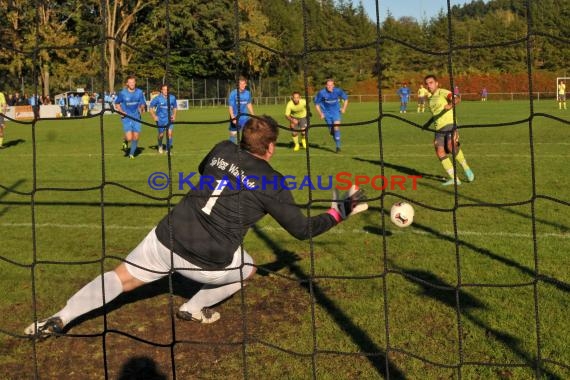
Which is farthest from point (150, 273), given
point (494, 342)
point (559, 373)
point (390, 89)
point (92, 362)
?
point (390, 89)

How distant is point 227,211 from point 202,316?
2.96ft

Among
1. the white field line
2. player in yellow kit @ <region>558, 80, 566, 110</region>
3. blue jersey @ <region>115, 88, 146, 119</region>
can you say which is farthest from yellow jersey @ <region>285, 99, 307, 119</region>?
player in yellow kit @ <region>558, 80, 566, 110</region>

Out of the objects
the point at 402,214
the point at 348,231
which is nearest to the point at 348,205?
the point at 402,214

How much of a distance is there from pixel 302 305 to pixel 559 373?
190cm

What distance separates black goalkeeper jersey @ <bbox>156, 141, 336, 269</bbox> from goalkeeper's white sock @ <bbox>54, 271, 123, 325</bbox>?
1.45 ft

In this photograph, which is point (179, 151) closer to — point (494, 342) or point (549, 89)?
point (494, 342)

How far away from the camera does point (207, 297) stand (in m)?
4.52

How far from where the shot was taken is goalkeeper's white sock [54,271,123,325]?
418 centimetres

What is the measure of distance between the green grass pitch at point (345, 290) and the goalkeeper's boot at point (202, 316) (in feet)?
0.22

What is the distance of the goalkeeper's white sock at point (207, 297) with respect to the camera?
4504mm

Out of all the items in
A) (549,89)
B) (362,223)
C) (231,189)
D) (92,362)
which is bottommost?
(92,362)

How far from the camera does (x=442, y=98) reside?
1057cm

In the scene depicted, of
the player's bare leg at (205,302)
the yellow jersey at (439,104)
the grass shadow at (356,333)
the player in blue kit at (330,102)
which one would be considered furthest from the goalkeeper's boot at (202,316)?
the player in blue kit at (330,102)

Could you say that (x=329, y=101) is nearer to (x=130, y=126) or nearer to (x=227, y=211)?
(x=130, y=126)
